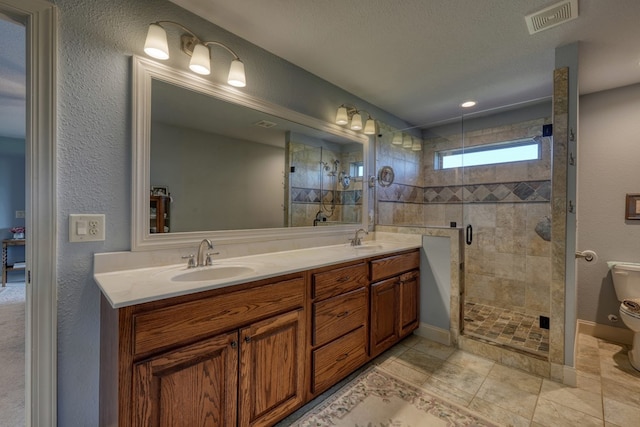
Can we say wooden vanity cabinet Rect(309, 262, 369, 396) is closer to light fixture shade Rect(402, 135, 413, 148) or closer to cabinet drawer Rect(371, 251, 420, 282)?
cabinet drawer Rect(371, 251, 420, 282)

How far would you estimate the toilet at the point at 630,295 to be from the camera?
192 centimetres

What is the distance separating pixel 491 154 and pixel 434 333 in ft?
6.74

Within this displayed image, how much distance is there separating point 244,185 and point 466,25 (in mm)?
1686

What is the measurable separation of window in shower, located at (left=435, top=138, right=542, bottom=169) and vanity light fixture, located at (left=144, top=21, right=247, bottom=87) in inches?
101

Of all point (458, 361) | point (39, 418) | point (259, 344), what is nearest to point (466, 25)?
point (259, 344)

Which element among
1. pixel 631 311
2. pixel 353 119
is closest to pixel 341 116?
pixel 353 119

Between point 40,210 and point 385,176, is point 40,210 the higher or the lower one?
the lower one

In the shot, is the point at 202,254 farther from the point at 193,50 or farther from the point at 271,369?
the point at 193,50

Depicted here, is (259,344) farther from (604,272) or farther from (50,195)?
(604,272)

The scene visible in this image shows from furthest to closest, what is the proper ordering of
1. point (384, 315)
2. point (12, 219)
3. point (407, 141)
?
1. point (12, 219)
2. point (407, 141)
3. point (384, 315)

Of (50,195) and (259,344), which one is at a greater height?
(50,195)

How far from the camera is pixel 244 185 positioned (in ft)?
6.09

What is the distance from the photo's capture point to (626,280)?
2.22m

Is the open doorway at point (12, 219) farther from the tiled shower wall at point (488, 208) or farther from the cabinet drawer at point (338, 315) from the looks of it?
the tiled shower wall at point (488, 208)
